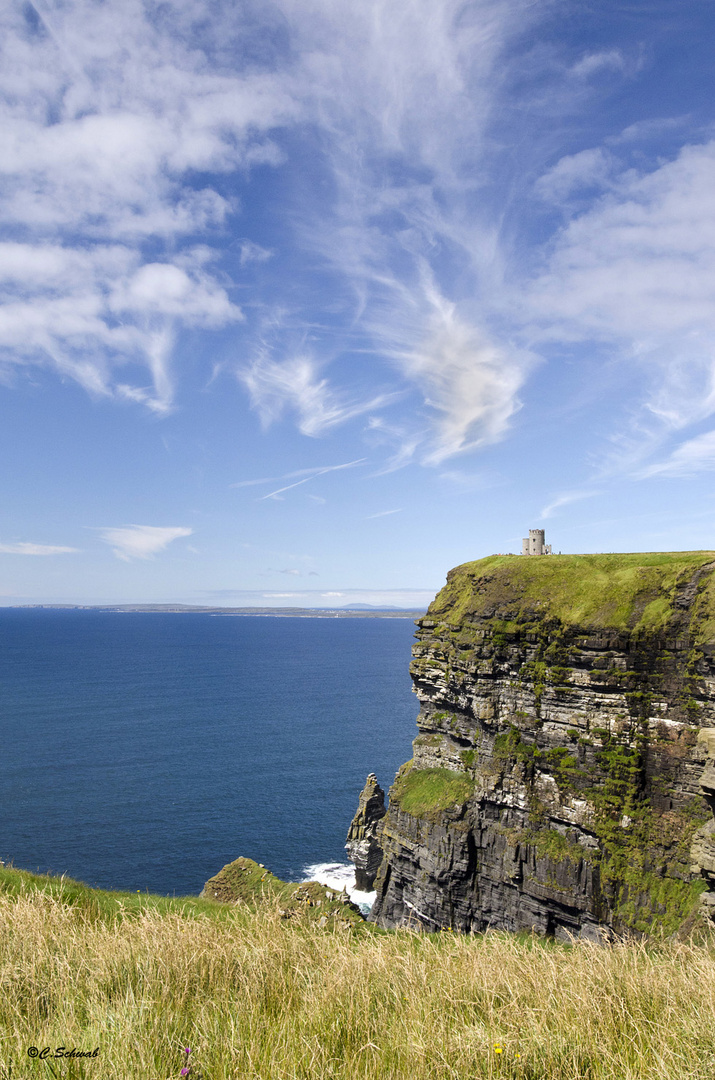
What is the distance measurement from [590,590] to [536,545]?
14.3 m

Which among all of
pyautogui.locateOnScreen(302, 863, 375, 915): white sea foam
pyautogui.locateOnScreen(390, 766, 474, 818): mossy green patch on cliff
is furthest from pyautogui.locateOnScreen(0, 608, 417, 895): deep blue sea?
pyautogui.locateOnScreen(390, 766, 474, 818): mossy green patch on cliff

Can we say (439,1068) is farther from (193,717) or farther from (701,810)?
(193,717)

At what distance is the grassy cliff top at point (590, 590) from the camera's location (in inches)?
1344

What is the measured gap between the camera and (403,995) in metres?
7.28

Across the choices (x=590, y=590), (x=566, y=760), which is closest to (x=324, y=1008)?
(x=566, y=760)

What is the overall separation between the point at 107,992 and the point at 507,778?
35.2m

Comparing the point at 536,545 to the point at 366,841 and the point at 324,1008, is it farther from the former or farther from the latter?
the point at 324,1008

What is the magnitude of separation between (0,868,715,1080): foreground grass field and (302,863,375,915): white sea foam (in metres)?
47.4

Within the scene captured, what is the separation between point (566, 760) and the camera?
35.3 meters

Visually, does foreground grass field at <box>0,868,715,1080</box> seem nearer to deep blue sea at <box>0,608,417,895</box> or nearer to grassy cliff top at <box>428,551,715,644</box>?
grassy cliff top at <box>428,551,715,644</box>

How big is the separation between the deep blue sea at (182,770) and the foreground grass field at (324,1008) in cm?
3438

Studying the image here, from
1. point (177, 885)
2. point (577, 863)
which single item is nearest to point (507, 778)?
point (577, 863)

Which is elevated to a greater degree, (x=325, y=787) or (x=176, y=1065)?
(x=176, y=1065)

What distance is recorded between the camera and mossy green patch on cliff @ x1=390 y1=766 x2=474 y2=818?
39969mm
